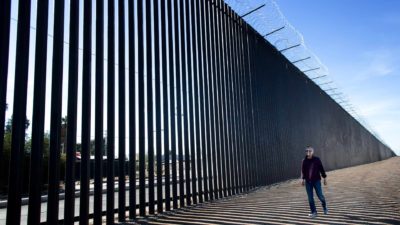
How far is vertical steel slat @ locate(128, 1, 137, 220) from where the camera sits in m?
6.89

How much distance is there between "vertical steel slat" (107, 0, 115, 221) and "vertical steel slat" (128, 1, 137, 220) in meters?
0.49

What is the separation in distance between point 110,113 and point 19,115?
5.79 ft

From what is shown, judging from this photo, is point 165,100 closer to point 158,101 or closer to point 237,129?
point 158,101

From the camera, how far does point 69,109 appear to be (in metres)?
5.73

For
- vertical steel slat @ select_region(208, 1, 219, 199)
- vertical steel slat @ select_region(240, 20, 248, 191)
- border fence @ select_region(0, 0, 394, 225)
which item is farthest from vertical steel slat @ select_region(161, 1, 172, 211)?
vertical steel slat @ select_region(240, 20, 248, 191)

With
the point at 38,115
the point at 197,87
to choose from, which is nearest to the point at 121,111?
the point at 38,115

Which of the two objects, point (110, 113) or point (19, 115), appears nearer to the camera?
point (19, 115)

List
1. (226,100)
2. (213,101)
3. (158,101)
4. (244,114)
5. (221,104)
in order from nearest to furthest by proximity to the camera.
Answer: (158,101)
(213,101)
(221,104)
(226,100)
(244,114)

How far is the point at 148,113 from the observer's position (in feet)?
24.8

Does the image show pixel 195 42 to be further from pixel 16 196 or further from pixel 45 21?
pixel 16 196

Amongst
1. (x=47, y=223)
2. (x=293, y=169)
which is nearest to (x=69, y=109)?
(x=47, y=223)

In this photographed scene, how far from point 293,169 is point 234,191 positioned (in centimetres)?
697

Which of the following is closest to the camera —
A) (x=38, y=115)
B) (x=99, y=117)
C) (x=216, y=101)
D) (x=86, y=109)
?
(x=38, y=115)

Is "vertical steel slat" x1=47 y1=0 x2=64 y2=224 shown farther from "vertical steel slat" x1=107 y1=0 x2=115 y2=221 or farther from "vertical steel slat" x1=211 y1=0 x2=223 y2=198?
"vertical steel slat" x1=211 y1=0 x2=223 y2=198
